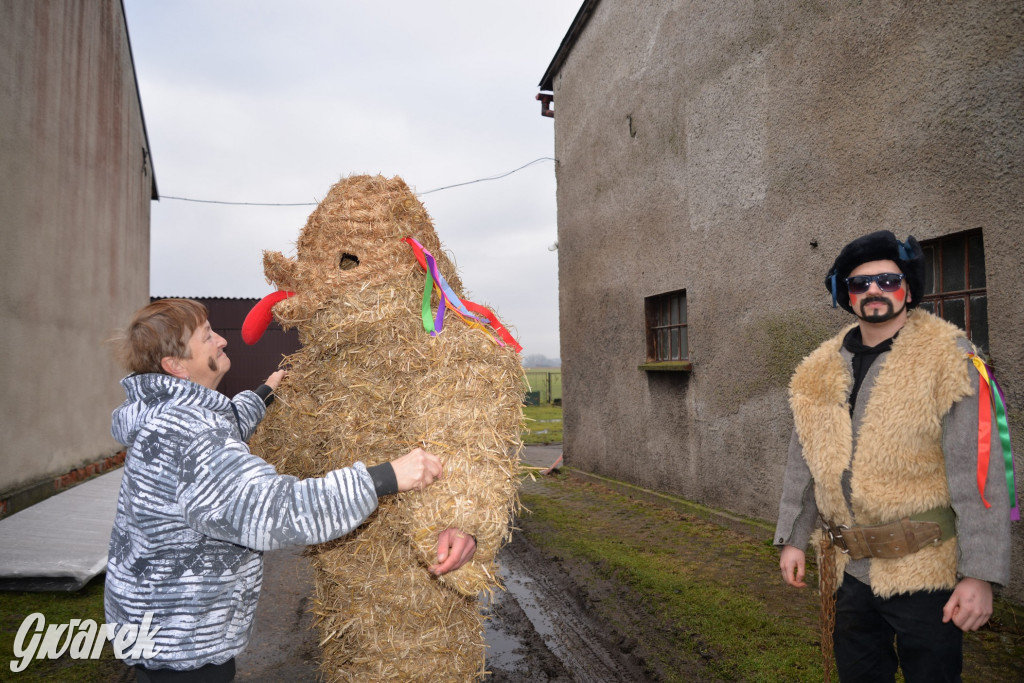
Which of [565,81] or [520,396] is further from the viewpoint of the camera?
[565,81]

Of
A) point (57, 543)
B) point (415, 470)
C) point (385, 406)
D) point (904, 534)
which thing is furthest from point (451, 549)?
point (57, 543)

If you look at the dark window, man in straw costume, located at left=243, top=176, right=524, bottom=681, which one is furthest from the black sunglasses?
the dark window

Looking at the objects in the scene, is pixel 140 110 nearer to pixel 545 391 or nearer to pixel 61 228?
A: pixel 61 228

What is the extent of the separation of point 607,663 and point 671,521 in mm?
3545

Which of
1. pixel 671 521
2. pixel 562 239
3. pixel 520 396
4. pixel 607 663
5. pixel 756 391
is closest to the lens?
pixel 520 396

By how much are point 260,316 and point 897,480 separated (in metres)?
2.79

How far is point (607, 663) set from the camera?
3637 millimetres

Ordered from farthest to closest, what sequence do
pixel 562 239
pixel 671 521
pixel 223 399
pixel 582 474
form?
pixel 562 239 → pixel 582 474 → pixel 671 521 → pixel 223 399

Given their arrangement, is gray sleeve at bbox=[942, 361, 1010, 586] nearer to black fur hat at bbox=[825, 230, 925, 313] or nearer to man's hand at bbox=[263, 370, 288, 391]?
black fur hat at bbox=[825, 230, 925, 313]

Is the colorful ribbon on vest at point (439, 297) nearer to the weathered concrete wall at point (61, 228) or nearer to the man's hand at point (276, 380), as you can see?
the man's hand at point (276, 380)

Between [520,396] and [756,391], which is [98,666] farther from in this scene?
[756,391]

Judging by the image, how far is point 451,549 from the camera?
7.00 feet

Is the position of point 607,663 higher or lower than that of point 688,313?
lower

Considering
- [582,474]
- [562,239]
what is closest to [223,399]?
[582,474]
